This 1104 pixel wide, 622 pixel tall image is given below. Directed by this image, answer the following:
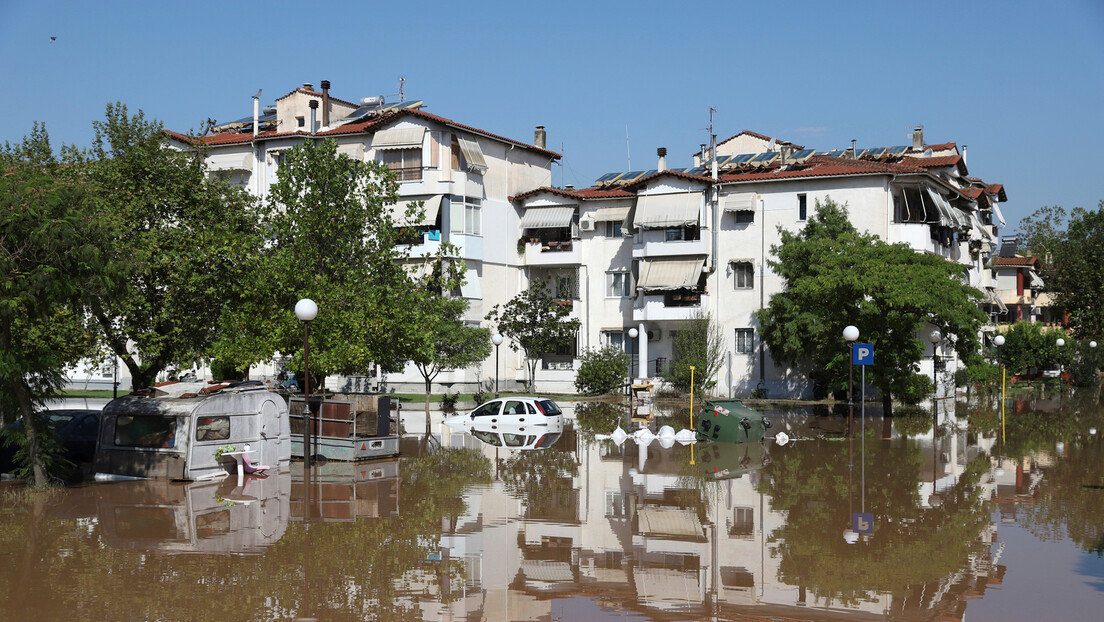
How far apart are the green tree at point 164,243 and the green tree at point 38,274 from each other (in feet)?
11.7

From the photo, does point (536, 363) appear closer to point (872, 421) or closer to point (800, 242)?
point (800, 242)

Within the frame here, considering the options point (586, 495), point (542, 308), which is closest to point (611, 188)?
point (542, 308)

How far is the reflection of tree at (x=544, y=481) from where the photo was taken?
651 inches

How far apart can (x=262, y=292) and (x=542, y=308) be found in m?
25.5

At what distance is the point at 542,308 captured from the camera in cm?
4850

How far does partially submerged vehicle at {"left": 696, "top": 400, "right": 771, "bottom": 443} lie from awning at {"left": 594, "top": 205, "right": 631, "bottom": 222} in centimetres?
2397

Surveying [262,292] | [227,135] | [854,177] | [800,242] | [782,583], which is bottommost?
[782,583]

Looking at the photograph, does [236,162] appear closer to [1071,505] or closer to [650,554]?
[650,554]

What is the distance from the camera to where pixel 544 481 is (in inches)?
783

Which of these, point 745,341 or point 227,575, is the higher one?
point 745,341

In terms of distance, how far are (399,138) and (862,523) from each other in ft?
121

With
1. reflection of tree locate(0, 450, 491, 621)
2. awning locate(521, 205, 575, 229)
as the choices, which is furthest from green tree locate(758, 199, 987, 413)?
reflection of tree locate(0, 450, 491, 621)

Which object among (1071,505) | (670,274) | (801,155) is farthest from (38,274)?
(801,155)

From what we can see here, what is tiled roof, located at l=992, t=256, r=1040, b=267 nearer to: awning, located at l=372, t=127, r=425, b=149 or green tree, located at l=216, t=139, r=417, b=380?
awning, located at l=372, t=127, r=425, b=149
